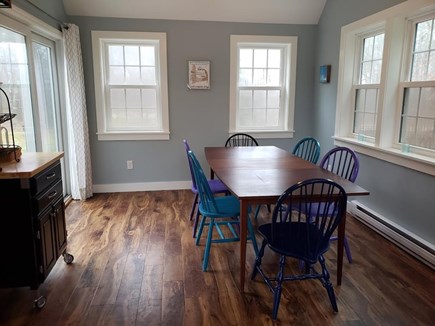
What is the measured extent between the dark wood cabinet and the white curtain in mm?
1875

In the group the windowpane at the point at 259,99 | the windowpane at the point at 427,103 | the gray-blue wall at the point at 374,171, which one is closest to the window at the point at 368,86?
the gray-blue wall at the point at 374,171

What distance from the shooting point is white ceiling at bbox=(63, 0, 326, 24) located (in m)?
4.05

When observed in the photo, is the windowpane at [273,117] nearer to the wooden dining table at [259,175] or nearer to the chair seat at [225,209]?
the wooden dining table at [259,175]

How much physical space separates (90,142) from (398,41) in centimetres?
367

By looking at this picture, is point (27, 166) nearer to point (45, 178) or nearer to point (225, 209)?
point (45, 178)

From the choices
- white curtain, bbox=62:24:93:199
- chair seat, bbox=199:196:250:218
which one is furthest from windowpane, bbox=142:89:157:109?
chair seat, bbox=199:196:250:218

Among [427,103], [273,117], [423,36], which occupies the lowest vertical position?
[273,117]

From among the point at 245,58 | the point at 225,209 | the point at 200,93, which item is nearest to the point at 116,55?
the point at 200,93

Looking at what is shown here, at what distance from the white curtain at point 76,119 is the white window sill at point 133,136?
0.86 feet

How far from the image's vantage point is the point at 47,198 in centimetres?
231

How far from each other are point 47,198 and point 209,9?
9.96 feet

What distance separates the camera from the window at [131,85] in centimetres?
430

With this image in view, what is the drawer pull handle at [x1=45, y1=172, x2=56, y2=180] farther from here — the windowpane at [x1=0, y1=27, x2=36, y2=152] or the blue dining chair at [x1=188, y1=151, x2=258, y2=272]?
the blue dining chair at [x1=188, y1=151, x2=258, y2=272]

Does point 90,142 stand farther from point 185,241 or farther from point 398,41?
point 398,41
